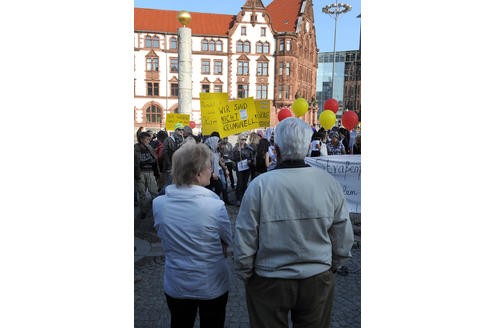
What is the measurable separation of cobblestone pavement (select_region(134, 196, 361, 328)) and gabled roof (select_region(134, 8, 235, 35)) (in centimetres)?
4598

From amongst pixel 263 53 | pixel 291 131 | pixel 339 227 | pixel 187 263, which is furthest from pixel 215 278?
pixel 263 53

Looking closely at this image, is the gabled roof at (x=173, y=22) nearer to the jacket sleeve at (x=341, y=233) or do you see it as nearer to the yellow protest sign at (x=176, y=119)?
the yellow protest sign at (x=176, y=119)

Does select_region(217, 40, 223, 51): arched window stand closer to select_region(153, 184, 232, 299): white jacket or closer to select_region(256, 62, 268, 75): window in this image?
select_region(256, 62, 268, 75): window

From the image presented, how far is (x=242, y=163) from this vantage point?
8.38m

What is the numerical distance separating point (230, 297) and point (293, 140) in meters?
2.44

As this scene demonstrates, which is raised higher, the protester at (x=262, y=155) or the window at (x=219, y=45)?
the window at (x=219, y=45)

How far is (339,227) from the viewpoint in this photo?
2.13 meters

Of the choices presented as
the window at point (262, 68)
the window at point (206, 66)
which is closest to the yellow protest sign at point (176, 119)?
the window at point (206, 66)

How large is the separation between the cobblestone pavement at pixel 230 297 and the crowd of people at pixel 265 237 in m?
1.25

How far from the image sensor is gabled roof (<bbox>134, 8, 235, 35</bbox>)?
47188 millimetres

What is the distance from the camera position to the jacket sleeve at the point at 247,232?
201 centimetres

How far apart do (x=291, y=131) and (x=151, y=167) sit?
539 centimetres

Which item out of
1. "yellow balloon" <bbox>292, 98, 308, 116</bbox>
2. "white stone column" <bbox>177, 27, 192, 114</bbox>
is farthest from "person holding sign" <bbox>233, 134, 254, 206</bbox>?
"white stone column" <bbox>177, 27, 192, 114</bbox>
